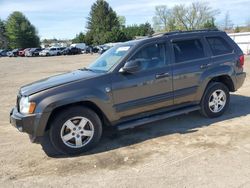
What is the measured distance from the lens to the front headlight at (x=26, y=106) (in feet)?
15.5

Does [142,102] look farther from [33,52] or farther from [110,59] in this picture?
[33,52]

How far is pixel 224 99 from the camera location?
667 cm

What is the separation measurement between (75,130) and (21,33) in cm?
7779

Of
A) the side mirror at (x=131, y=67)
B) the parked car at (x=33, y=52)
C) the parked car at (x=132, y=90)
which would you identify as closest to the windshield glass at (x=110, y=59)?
the parked car at (x=132, y=90)

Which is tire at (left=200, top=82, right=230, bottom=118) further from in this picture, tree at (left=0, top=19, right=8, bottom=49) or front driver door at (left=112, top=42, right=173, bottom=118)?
tree at (left=0, top=19, right=8, bottom=49)

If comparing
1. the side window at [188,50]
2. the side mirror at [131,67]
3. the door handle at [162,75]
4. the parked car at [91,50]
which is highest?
the side window at [188,50]

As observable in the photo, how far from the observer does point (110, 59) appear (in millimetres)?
5859

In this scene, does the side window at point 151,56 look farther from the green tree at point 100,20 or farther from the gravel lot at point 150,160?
the green tree at point 100,20

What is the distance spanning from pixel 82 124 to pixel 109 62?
1336mm

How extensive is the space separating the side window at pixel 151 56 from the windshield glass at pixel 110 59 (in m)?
0.27

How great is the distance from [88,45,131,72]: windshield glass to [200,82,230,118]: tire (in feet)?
6.38

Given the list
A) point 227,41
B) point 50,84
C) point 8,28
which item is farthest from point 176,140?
point 8,28

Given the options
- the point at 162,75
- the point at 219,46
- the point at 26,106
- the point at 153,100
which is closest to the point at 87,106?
the point at 26,106

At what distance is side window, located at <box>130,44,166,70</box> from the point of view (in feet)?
18.4
